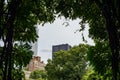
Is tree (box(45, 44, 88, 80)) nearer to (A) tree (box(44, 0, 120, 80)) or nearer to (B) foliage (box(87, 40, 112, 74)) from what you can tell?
(B) foliage (box(87, 40, 112, 74))

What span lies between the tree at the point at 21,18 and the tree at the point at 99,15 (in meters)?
0.88

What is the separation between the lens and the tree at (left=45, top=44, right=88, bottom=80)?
67688mm

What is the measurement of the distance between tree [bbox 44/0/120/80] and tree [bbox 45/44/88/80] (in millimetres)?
51068

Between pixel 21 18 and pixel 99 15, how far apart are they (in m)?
3.31

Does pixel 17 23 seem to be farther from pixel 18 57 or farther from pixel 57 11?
pixel 18 57

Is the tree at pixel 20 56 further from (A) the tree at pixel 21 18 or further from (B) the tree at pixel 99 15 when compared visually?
(B) the tree at pixel 99 15

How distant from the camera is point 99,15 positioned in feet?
46.9

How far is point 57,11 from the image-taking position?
1472 centimetres

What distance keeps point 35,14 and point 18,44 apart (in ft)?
7.44

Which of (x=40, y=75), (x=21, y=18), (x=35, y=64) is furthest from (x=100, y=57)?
(x=35, y=64)

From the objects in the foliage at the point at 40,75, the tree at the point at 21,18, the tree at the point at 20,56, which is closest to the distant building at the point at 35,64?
the foliage at the point at 40,75

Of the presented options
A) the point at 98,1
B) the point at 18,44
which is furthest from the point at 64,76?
the point at 98,1

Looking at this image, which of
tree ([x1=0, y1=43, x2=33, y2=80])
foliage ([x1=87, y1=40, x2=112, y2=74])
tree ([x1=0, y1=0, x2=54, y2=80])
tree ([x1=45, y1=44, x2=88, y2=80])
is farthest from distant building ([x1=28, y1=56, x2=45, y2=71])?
tree ([x1=0, y1=0, x2=54, y2=80])

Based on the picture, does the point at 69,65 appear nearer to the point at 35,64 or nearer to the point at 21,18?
the point at 21,18
